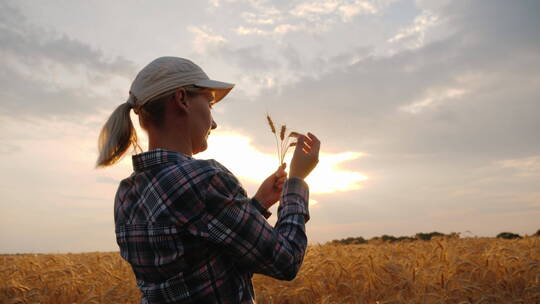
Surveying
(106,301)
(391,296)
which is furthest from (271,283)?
(106,301)

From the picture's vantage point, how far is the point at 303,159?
2156 millimetres

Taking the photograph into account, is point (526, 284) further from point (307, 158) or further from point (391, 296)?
point (307, 158)

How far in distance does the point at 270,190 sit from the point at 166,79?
69 centimetres

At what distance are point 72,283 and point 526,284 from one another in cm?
507

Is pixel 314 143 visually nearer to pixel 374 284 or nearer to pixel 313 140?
pixel 313 140

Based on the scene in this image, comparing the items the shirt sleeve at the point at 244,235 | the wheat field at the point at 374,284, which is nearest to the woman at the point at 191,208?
the shirt sleeve at the point at 244,235

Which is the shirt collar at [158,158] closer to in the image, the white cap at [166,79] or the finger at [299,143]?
the white cap at [166,79]

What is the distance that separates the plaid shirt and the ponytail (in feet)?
1.06

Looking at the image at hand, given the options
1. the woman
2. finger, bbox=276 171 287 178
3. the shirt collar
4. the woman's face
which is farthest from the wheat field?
the shirt collar

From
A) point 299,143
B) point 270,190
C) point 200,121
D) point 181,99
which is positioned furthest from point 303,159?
point 181,99

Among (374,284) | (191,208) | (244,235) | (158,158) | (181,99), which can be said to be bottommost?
(374,284)

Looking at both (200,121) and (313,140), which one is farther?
(313,140)

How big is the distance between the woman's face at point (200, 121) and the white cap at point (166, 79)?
0.20ft

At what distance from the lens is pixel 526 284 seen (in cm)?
471
